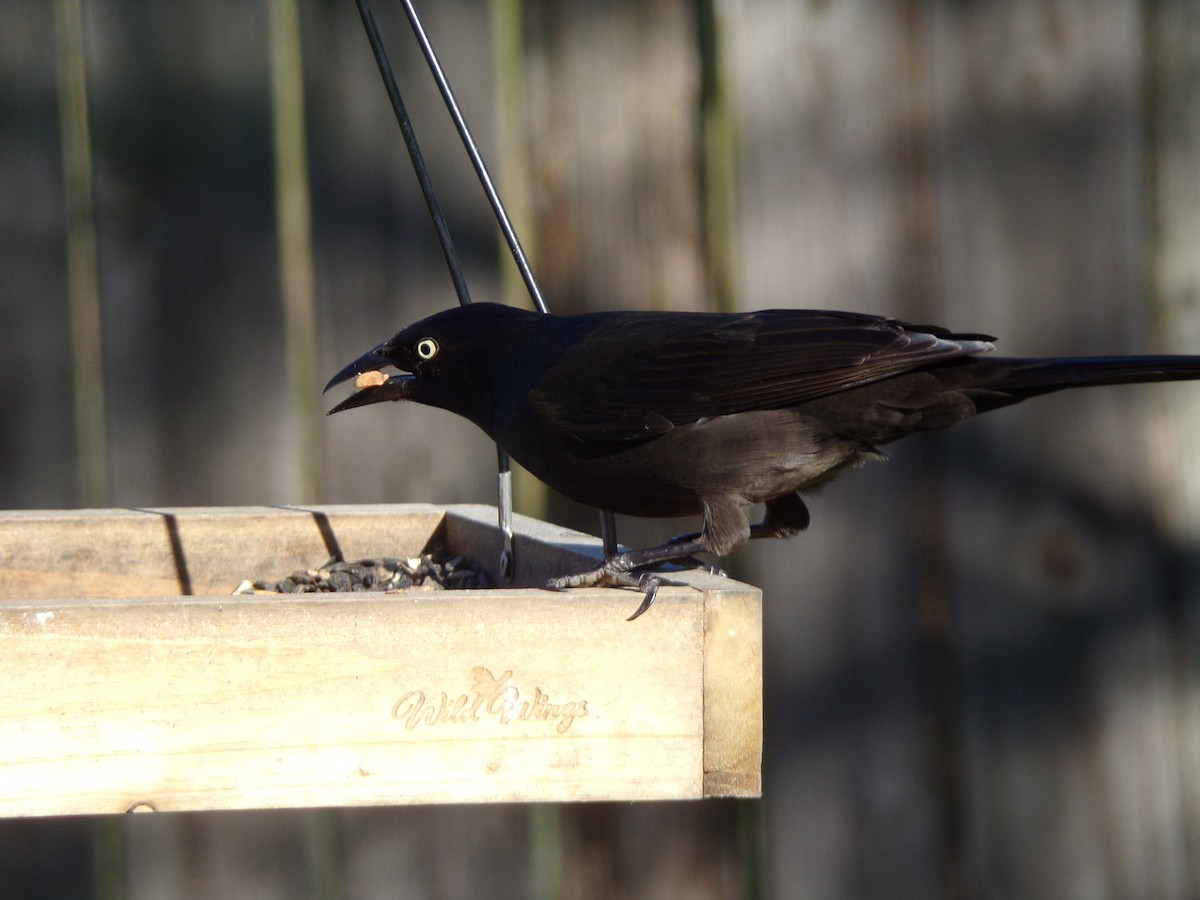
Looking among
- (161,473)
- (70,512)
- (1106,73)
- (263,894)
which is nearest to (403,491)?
(161,473)

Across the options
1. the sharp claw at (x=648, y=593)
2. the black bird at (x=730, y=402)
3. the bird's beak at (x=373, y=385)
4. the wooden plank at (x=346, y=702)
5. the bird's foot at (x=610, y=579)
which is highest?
the bird's beak at (x=373, y=385)

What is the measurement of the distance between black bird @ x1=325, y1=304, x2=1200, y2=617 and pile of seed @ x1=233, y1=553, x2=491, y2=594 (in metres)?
0.33

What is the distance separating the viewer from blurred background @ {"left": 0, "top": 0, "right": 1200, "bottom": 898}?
2.95 meters

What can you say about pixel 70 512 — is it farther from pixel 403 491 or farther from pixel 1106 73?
pixel 1106 73

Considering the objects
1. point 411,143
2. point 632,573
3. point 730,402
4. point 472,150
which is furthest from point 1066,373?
point 411,143

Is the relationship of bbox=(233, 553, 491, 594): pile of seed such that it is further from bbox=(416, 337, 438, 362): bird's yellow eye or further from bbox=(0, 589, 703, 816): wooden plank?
bbox=(0, 589, 703, 816): wooden plank

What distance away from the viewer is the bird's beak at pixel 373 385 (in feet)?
8.23

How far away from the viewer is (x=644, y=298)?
3031mm

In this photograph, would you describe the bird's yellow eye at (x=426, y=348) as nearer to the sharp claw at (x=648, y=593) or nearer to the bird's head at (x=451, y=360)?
the bird's head at (x=451, y=360)


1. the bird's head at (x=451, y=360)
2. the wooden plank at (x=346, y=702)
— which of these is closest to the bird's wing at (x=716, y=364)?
the bird's head at (x=451, y=360)

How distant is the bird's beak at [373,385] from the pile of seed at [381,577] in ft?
1.05

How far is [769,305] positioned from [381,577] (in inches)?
41.5

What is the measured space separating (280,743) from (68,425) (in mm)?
1502

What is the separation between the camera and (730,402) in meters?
2.30
